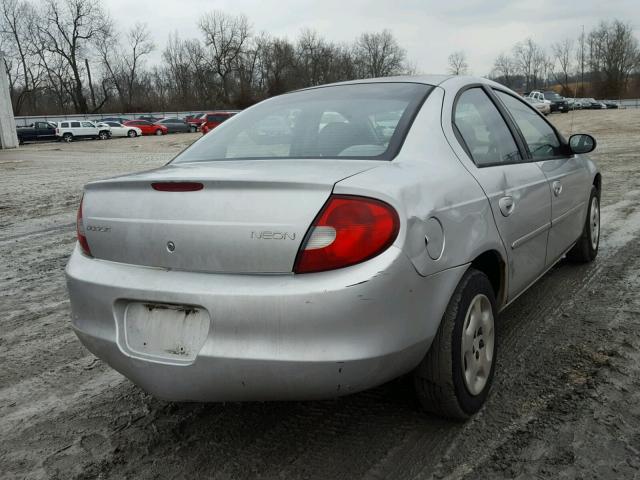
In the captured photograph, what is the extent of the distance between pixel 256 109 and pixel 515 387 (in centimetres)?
211

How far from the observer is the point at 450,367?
7.59 ft

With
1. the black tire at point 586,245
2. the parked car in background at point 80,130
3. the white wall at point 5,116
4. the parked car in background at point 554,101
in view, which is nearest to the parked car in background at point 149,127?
the parked car in background at point 80,130

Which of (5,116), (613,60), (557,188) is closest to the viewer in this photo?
(557,188)

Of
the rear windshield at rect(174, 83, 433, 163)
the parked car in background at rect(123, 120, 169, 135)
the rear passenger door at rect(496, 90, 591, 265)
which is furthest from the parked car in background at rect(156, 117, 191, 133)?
the rear windshield at rect(174, 83, 433, 163)

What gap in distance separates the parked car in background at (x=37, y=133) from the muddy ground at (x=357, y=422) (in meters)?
43.4

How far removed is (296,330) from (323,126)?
4.27ft

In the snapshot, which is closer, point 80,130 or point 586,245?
point 586,245

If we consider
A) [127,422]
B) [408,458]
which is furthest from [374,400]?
[127,422]

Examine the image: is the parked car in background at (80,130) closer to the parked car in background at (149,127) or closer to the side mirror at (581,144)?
the parked car in background at (149,127)

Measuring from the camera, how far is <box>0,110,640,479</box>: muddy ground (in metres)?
2.23

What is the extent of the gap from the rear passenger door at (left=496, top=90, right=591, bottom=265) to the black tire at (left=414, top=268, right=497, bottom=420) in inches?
53.7

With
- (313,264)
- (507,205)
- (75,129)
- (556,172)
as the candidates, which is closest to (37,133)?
(75,129)

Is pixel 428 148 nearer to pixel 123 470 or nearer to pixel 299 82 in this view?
pixel 123 470

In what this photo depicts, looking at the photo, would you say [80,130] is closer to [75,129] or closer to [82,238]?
[75,129]
